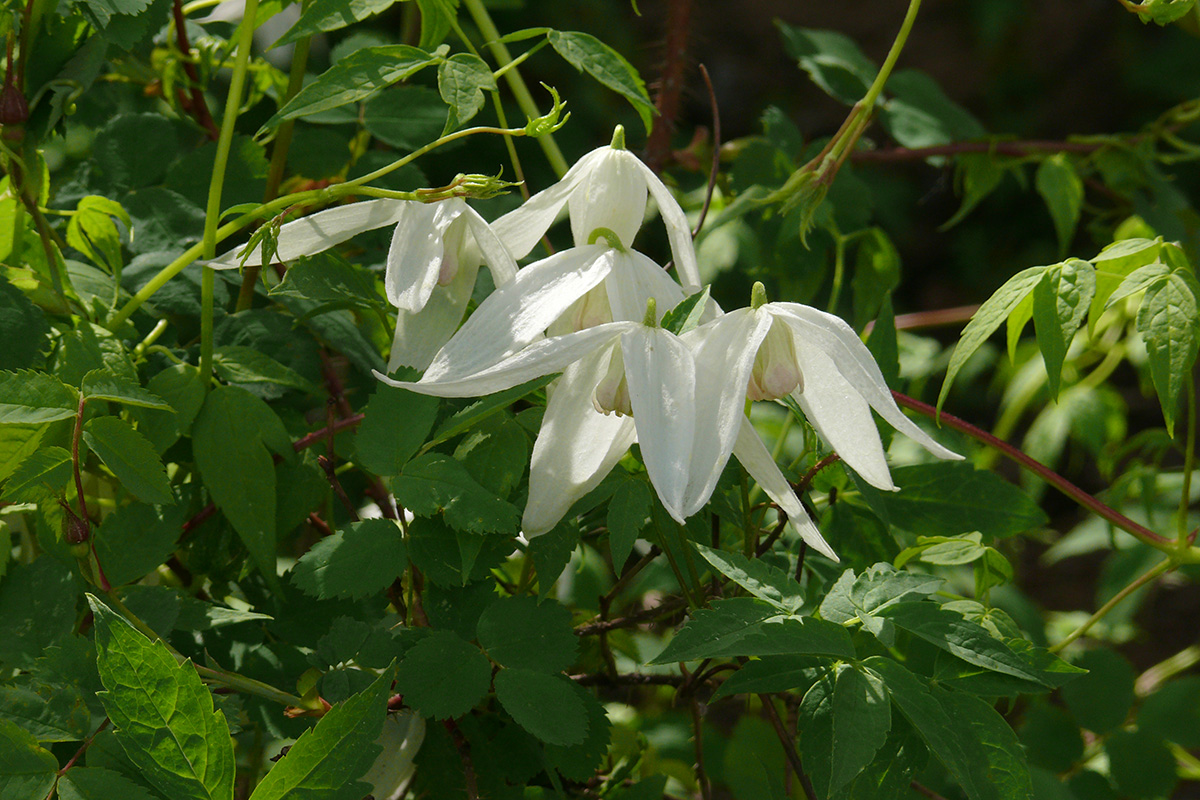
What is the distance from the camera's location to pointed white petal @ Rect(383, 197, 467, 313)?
0.49 m

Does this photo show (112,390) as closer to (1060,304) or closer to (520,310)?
(520,310)

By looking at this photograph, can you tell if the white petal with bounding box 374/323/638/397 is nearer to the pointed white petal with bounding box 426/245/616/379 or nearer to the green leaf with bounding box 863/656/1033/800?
the pointed white petal with bounding box 426/245/616/379

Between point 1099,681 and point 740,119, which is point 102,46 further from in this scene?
point 740,119

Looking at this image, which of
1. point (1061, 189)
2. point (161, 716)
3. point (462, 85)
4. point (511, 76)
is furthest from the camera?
point (1061, 189)

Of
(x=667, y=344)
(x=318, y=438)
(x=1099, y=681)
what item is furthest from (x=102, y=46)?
(x=1099, y=681)

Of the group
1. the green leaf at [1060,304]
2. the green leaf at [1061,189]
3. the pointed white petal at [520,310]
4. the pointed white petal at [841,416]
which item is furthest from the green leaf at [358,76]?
the green leaf at [1061,189]

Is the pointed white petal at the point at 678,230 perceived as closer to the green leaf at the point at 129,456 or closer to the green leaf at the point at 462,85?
the green leaf at the point at 462,85

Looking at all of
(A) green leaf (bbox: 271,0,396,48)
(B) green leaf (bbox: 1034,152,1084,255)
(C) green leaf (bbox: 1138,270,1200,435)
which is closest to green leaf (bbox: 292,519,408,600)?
(A) green leaf (bbox: 271,0,396,48)

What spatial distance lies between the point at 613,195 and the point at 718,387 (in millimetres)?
140

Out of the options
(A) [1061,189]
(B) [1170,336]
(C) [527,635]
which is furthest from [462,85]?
(A) [1061,189]

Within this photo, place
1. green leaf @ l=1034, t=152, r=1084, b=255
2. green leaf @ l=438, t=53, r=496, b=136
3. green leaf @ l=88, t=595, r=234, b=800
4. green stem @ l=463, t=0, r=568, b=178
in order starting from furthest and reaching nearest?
green leaf @ l=1034, t=152, r=1084, b=255 < green stem @ l=463, t=0, r=568, b=178 < green leaf @ l=438, t=53, r=496, b=136 < green leaf @ l=88, t=595, r=234, b=800

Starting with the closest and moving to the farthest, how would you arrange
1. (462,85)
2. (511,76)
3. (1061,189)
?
(462,85) < (511,76) < (1061,189)

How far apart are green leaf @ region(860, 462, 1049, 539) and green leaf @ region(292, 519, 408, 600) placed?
292 mm

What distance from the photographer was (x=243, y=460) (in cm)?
53
